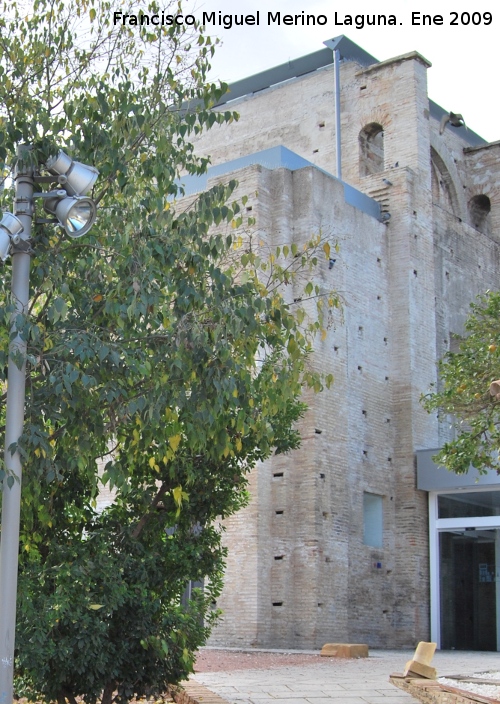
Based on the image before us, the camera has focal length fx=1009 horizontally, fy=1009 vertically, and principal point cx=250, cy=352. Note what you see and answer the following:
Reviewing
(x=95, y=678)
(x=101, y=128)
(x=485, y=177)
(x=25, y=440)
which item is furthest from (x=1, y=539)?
(x=485, y=177)

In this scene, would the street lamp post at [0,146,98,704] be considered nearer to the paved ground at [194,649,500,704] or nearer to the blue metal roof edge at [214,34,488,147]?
the paved ground at [194,649,500,704]

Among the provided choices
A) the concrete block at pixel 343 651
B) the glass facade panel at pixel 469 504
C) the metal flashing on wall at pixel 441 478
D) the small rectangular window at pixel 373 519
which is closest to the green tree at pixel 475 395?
the concrete block at pixel 343 651

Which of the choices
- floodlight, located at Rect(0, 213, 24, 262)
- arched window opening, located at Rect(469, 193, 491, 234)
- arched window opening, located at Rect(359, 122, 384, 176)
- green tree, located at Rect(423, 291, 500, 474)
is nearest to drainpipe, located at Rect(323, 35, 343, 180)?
arched window opening, located at Rect(359, 122, 384, 176)

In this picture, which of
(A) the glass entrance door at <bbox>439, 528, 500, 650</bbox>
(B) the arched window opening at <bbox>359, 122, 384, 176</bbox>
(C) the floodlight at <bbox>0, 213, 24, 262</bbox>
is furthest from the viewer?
(B) the arched window opening at <bbox>359, 122, 384, 176</bbox>

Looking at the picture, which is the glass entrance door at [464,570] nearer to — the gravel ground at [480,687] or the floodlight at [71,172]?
the gravel ground at [480,687]

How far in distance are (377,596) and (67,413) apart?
15358 millimetres

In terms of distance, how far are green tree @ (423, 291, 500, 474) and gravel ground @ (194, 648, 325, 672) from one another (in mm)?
4032

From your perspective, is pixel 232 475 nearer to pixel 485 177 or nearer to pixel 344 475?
pixel 344 475

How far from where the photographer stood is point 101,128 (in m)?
8.39

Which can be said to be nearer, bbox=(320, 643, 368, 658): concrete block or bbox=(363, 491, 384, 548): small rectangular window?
bbox=(320, 643, 368, 658): concrete block

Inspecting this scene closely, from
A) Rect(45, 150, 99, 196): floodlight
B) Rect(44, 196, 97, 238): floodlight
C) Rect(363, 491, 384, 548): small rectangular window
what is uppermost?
Rect(45, 150, 99, 196): floodlight

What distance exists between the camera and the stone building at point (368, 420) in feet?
66.0

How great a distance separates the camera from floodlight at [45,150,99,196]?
7039 millimetres

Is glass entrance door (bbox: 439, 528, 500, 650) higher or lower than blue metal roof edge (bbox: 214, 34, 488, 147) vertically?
lower
